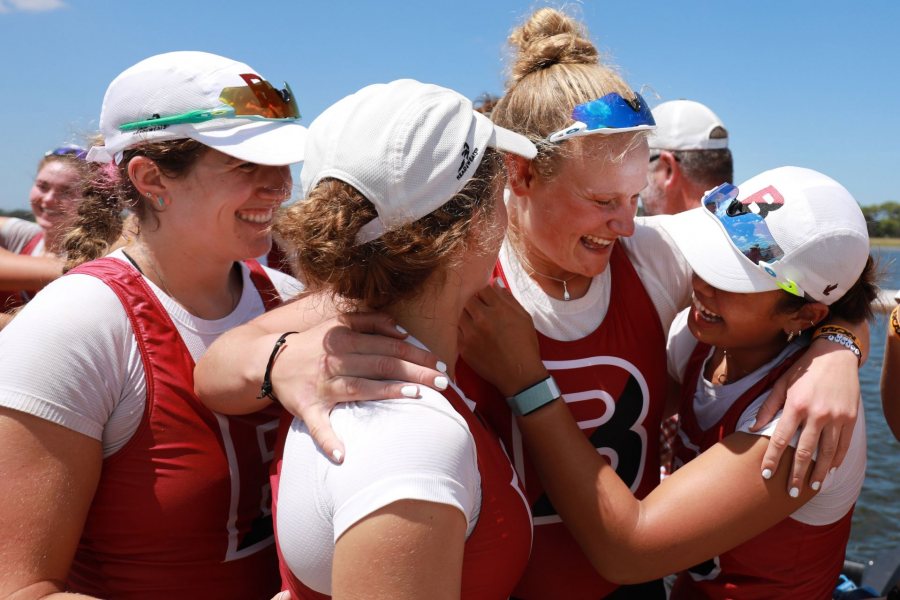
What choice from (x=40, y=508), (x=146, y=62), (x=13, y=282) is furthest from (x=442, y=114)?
(x=13, y=282)

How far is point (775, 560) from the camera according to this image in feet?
6.63

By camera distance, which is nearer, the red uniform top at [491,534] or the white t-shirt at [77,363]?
the red uniform top at [491,534]

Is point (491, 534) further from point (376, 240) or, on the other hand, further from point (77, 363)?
point (77, 363)

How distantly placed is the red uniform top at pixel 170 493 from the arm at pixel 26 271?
193cm

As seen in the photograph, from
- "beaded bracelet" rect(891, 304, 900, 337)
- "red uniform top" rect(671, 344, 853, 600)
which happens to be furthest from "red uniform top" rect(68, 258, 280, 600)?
"beaded bracelet" rect(891, 304, 900, 337)

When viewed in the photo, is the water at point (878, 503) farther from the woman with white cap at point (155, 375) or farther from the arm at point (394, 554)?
the arm at point (394, 554)

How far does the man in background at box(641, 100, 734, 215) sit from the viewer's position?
449 centimetres

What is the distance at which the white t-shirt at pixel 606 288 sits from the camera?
217 centimetres

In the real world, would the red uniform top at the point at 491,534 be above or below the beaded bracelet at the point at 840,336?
below

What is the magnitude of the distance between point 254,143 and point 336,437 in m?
0.98

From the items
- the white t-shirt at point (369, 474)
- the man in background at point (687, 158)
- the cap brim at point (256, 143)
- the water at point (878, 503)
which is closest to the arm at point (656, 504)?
the white t-shirt at point (369, 474)

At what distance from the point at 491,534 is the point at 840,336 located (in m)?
1.29

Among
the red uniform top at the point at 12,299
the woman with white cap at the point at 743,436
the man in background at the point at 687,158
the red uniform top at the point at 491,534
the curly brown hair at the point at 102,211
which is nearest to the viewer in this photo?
the red uniform top at the point at 491,534

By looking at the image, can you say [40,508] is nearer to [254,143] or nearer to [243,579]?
[243,579]
